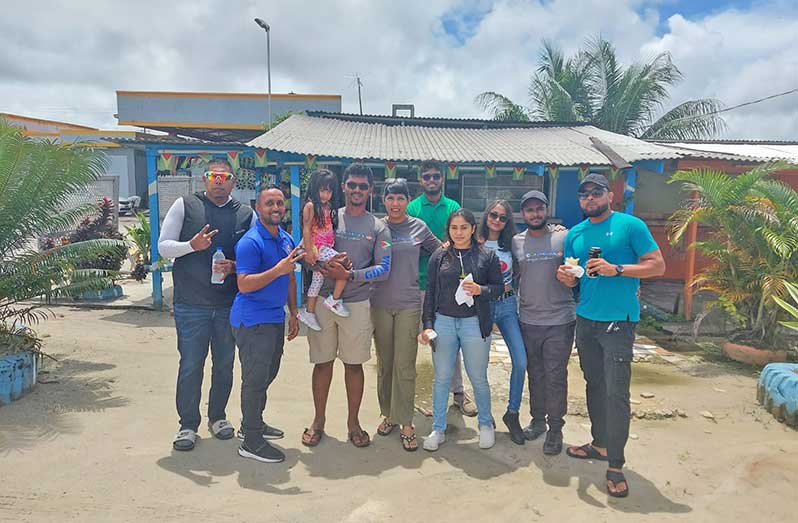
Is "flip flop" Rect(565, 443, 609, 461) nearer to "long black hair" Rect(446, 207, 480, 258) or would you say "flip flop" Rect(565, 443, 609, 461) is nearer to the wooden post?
"long black hair" Rect(446, 207, 480, 258)

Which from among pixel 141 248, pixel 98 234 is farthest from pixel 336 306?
pixel 141 248

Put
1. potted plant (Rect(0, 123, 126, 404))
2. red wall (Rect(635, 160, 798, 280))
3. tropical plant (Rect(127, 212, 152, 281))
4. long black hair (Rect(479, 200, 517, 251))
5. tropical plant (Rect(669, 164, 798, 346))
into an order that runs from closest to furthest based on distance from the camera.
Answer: long black hair (Rect(479, 200, 517, 251)) → potted plant (Rect(0, 123, 126, 404)) → tropical plant (Rect(669, 164, 798, 346)) → red wall (Rect(635, 160, 798, 280)) → tropical plant (Rect(127, 212, 152, 281))

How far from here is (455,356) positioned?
366cm

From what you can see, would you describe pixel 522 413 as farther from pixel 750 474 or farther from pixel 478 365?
pixel 750 474

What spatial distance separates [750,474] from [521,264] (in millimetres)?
1951

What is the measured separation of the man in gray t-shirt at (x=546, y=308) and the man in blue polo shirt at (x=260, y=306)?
4.87 feet

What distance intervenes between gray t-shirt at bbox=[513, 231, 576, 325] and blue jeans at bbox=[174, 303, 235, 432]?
2.01 meters

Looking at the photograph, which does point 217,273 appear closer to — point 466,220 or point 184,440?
point 184,440

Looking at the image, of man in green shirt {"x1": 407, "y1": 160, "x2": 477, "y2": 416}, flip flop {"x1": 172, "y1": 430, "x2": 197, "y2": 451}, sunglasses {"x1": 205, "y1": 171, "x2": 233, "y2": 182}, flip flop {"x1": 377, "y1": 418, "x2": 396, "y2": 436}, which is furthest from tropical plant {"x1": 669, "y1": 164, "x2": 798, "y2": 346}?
flip flop {"x1": 172, "y1": 430, "x2": 197, "y2": 451}

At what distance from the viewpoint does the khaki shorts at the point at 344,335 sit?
3.55 metres

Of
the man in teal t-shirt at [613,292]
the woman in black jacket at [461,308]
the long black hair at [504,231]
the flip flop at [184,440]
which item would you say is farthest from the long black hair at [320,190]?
the flip flop at [184,440]

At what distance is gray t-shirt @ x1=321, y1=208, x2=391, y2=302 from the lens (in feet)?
11.5

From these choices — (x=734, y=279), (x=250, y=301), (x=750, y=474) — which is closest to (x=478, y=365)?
(x=250, y=301)

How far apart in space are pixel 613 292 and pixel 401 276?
132 cm
